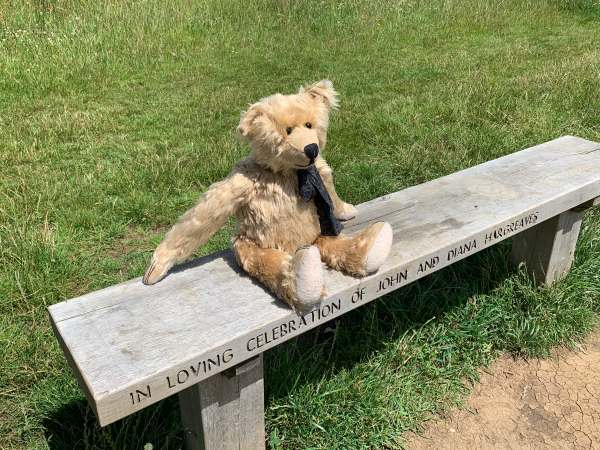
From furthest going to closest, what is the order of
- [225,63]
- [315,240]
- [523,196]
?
[225,63] < [523,196] < [315,240]

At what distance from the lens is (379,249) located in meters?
2.11

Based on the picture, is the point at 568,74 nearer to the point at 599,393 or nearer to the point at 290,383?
the point at 599,393

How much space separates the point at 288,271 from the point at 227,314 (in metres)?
0.25

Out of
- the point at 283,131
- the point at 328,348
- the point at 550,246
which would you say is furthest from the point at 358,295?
the point at 550,246

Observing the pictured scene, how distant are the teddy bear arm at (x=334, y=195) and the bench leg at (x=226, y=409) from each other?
0.77 metres

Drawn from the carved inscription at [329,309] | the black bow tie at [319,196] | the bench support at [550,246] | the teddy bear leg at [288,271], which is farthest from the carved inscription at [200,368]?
the bench support at [550,246]

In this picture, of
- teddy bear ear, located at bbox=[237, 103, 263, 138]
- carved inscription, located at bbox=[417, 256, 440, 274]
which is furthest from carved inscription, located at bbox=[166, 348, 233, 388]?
carved inscription, located at bbox=[417, 256, 440, 274]

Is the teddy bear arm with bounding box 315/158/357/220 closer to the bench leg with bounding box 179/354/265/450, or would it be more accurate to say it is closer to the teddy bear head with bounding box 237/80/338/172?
the teddy bear head with bounding box 237/80/338/172

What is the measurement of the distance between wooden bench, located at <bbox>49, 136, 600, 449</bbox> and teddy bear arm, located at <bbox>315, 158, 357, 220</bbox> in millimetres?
48

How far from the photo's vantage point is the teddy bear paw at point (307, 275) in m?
1.88

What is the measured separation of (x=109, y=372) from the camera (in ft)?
5.47

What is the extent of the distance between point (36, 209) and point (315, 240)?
2411 millimetres

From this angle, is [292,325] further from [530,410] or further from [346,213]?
[530,410]

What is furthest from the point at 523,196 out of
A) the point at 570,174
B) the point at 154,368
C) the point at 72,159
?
the point at 72,159
